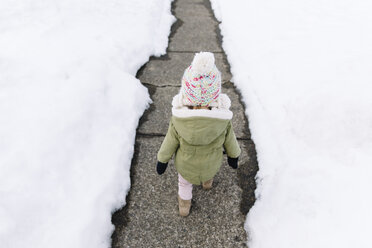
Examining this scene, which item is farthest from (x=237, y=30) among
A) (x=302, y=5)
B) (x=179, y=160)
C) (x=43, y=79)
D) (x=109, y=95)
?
(x=179, y=160)

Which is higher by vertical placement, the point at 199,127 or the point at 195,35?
the point at 199,127

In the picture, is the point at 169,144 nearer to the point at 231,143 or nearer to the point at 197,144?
the point at 197,144

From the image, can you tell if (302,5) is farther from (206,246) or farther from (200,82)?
(206,246)

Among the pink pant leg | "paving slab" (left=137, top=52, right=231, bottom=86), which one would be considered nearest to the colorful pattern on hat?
the pink pant leg

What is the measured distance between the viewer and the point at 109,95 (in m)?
3.20

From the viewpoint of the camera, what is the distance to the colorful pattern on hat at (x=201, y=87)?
171 cm

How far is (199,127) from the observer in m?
1.77

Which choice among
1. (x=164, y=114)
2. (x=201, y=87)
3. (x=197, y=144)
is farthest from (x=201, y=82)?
(x=164, y=114)

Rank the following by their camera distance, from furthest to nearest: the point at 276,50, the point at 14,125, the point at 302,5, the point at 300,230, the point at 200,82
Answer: the point at 302,5 < the point at 276,50 < the point at 14,125 < the point at 300,230 < the point at 200,82

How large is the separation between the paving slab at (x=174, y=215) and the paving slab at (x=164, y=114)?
1.59ft

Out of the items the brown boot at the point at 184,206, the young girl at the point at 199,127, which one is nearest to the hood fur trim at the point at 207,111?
the young girl at the point at 199,127

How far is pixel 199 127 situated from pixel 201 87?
9.3 inches

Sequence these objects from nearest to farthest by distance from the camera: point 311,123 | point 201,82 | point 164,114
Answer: point 201,82, point 311,123, point 164,114

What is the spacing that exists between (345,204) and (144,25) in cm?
426
